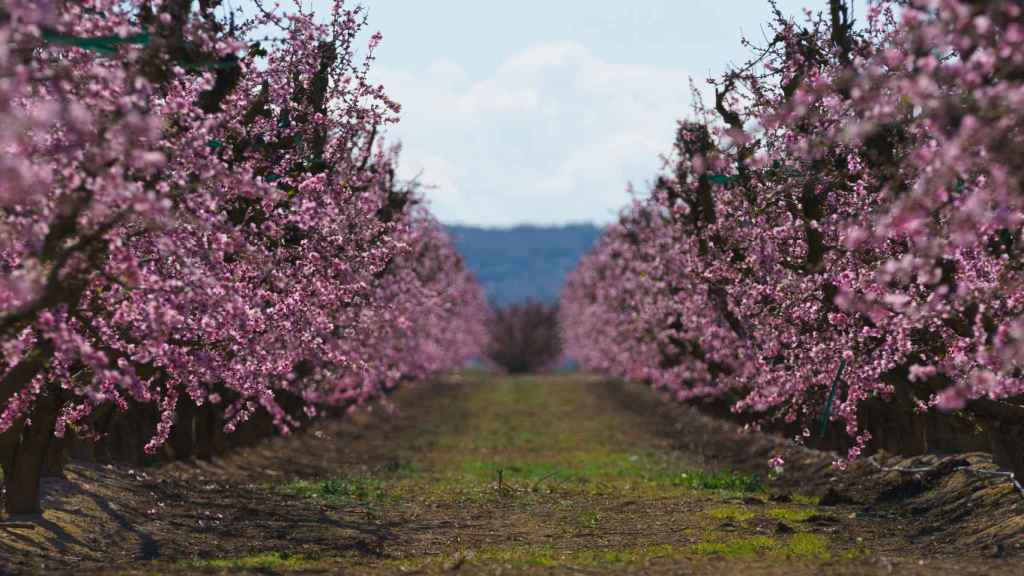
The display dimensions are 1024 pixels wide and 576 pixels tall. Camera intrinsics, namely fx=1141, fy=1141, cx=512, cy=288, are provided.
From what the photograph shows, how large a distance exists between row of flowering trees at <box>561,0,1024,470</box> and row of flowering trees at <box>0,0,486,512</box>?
7197 millimetres

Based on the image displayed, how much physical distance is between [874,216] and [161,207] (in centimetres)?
1134

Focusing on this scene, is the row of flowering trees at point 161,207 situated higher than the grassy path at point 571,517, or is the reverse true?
the row of flowering trees at point 161,207

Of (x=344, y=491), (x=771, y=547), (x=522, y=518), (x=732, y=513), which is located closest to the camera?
(x=771, y=547)

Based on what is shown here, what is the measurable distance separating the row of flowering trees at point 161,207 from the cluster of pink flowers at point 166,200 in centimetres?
4

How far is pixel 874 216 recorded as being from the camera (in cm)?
1830

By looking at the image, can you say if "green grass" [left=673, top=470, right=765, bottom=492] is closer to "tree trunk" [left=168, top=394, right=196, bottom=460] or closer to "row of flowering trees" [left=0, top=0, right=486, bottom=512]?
"row of flowering trees" [left=0, top=0, right=486, bottom=512]

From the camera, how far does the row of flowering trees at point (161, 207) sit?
12602 mm

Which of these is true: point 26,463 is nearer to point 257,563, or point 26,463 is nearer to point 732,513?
point 257,563

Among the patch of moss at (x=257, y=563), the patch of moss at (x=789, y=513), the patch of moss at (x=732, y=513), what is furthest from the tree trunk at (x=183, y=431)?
the patch of moss at (x=789, y=513)

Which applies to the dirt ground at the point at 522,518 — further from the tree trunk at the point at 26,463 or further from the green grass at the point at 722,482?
the tree trunk at the point at 26,463

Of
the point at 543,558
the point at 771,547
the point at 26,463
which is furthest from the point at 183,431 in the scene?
the point at 771,547

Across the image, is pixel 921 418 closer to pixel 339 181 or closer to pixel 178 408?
pixel 339 181

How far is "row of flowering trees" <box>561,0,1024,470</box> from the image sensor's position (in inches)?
451

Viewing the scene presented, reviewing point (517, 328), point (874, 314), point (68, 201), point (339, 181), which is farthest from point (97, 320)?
point (517, 328)
